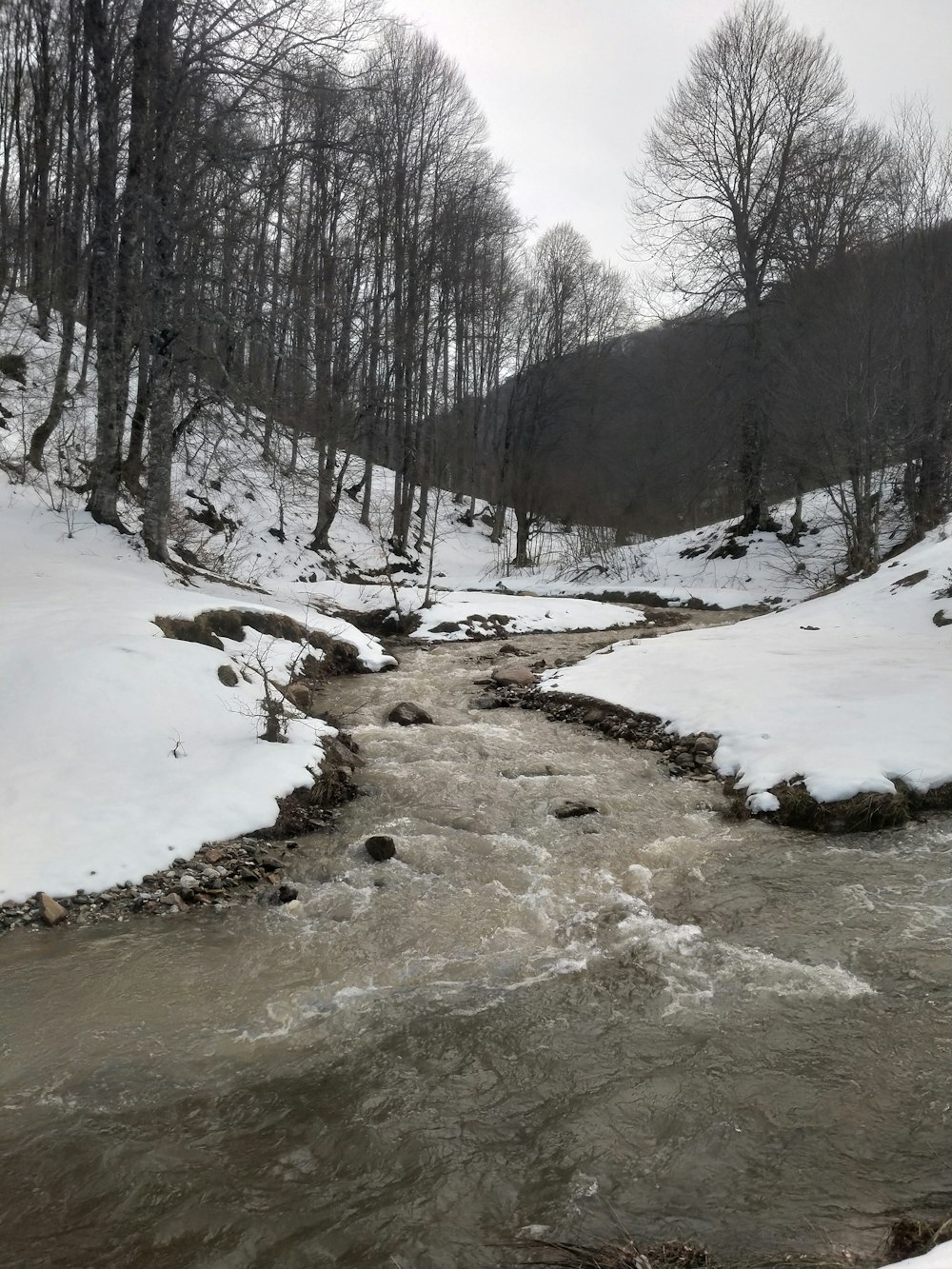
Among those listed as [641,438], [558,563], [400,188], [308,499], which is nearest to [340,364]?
[308,499]

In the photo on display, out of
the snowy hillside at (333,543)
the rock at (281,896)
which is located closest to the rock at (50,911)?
the rock at (281,896)

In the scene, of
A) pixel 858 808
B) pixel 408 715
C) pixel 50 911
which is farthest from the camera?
pixel 408 715

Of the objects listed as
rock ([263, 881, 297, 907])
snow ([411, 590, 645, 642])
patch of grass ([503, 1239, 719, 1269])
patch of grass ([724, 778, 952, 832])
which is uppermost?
snow ([411, 590, 645, 642])

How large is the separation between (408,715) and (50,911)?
17.7 ft

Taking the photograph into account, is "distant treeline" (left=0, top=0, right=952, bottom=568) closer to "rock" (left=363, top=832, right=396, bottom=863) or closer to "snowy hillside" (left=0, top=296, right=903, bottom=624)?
"snowy hillside" (left=0, top=296, right=903, bottom=624)

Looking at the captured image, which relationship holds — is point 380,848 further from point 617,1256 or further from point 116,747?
point 617,1256

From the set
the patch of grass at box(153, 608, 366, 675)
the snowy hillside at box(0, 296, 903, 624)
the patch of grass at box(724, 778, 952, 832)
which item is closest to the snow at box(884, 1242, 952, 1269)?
the patch of grass at box(724, 778, 952, 832)

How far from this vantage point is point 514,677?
40.1 feet

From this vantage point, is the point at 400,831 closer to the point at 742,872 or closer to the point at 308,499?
the point at 742,872

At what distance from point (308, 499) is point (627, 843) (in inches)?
752

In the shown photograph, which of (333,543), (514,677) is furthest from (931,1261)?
(333,543)

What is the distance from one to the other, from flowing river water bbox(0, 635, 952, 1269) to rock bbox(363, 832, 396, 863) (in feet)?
0.33

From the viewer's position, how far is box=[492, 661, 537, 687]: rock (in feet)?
39.6

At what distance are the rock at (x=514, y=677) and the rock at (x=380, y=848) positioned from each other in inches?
236
